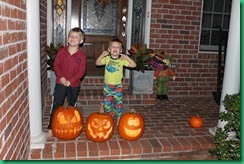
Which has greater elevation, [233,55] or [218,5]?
[218,5]

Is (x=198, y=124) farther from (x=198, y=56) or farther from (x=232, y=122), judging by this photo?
(x=198, y=56)

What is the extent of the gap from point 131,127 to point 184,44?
308 cm

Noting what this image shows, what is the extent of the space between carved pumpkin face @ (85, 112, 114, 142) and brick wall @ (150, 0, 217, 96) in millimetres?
2775

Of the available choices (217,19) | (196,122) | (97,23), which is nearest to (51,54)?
(97,23)

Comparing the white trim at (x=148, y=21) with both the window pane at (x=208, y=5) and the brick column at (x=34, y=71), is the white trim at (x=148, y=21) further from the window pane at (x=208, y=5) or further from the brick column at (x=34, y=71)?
the brick column at (x=34, y=71)

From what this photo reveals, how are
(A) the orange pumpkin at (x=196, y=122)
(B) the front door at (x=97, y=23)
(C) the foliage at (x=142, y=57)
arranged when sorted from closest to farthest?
(A) the orange pumpkin at (x=196, y=122), (C) the foliage at (x=142, y=57), (B) the front door at (x=97, y=23)

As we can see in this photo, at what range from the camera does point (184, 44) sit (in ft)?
18.6

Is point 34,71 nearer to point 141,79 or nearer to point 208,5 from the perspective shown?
point 141,79

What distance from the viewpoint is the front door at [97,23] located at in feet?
17.4

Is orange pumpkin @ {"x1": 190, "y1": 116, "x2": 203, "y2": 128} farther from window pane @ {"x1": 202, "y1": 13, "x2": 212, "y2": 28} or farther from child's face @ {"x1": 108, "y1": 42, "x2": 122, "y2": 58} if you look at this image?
window pane @ {"x1": 202, "y1": 13, "x2": 212, "y2": 28}

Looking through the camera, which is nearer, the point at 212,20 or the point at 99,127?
the point at 99,127

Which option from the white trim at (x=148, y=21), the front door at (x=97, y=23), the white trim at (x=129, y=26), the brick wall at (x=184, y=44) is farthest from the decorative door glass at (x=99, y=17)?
the brick wall at (x=184, y=44)

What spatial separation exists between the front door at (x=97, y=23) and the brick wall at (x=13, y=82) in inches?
110

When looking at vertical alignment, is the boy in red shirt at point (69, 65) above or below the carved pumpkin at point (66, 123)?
above
